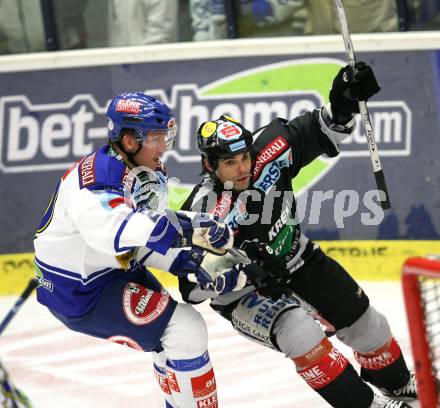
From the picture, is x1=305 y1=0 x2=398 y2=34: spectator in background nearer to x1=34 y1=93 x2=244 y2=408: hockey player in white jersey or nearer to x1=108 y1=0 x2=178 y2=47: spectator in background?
x1=108 y1=0 x2=178 y2=47: spectator in background

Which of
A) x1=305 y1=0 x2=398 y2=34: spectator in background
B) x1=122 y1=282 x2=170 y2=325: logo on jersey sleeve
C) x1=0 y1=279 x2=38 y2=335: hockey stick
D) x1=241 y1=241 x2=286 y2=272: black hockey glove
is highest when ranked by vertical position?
x1=305 y1=0 x2=398 y2=34: spectator in background

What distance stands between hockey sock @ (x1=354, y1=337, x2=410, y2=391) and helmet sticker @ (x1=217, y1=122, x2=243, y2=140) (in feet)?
3.86

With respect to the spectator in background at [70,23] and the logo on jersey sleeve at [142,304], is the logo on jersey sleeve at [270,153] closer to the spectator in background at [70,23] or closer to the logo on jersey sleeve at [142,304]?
the logo on jersey sleeve at [142,304]

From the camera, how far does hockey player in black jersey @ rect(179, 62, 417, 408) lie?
163 inches

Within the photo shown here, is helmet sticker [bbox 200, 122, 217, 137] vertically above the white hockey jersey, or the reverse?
helmet sticker [bbox 200, 122, 217, 137]

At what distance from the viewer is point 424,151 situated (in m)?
6.60

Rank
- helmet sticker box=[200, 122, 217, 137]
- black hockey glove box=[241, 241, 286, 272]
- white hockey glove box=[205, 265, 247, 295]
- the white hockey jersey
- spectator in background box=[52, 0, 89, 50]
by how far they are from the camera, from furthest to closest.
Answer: spectator in background box=[52, 0, 89, 50] → helmet sticker box=[200, 122, 217, 137] → black hockey glove box=[241, 241, 286, 272] → white hockey glove box=[205, 265, 247, 295] → the white hockey jersey

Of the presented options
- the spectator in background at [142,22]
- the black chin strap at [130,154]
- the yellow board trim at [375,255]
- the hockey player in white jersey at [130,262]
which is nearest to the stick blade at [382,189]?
the hockey player in white jersey at [130,262]

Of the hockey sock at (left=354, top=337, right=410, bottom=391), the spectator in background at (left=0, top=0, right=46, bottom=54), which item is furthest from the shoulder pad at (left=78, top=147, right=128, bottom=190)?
the spectator in background at (left=0, top=0, right=46, bottom=54)

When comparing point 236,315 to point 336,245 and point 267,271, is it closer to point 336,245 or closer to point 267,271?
point 267,271

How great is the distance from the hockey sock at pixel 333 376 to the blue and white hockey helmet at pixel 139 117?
3.43ft

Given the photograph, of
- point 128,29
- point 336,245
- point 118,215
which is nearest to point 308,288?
point 118,215

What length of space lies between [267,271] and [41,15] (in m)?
3.88

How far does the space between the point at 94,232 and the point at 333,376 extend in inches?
46.3
